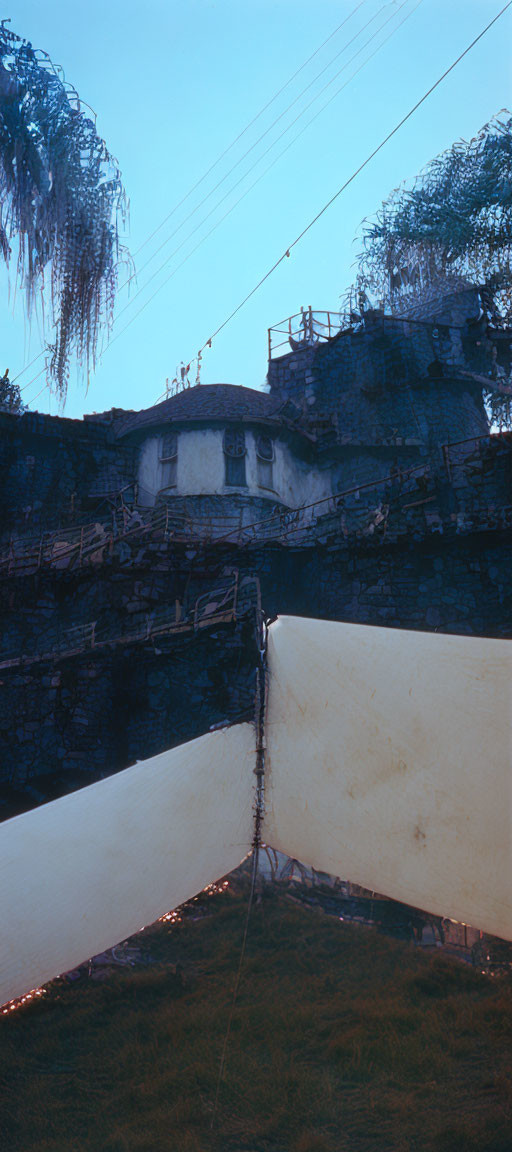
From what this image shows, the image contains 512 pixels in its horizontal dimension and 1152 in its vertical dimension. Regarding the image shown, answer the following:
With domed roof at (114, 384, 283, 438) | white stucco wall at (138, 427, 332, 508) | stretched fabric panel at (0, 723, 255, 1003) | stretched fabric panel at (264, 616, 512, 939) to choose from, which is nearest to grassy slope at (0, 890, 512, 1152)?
stretched fabric panel at (0, 723, 255, 1003)

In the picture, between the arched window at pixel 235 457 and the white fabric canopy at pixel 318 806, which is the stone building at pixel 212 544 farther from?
the white fabric canopy at pixel 318 806

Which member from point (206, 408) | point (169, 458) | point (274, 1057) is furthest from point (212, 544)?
point (274, 1057)

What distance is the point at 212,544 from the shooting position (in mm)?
17750

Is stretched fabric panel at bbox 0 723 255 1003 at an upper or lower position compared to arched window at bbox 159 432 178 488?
lower

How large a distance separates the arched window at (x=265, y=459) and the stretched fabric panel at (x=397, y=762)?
55.9 feet

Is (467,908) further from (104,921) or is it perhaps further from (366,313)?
(366,313)

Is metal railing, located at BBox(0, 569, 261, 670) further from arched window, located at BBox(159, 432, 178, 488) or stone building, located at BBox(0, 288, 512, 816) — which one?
arched window, located at BBox(159, 432, 178, 488)

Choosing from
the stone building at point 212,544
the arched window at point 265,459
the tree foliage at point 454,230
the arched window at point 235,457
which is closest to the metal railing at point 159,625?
the stone building at point 212,544

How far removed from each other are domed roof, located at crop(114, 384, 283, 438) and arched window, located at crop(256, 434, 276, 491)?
0.78 meters

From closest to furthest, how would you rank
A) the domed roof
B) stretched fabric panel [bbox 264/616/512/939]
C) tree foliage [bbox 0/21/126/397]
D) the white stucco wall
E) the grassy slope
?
the grassy slope, stretched fabric panel [bbox 264/616/512/939], tree foliage [bbox 0/21/126/397], the white stucco wall, the domed roof

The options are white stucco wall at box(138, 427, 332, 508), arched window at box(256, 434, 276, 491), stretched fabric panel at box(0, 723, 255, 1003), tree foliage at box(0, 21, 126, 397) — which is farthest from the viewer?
arched window at box(256, 434, 276, 491)

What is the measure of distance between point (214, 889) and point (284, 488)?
53.5ft

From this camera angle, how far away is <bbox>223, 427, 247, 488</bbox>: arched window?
2314 centimetres

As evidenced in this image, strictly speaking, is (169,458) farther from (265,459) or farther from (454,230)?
(454,230)
